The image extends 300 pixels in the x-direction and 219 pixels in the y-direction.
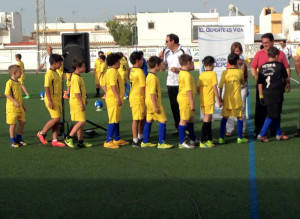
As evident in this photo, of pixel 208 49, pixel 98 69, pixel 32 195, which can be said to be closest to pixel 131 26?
pixel 98 69

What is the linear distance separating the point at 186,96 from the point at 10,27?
3363 inches

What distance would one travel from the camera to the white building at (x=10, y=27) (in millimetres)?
84125

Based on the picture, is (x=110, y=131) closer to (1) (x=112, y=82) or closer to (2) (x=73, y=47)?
(1) (x=112, y=82)

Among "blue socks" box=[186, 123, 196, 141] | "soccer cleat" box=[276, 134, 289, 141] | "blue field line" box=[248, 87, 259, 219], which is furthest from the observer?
"soccer cleat" box=[276, 134, 289, 141]

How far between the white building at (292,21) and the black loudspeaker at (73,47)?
69.0m

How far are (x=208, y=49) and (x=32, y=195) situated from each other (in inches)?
236

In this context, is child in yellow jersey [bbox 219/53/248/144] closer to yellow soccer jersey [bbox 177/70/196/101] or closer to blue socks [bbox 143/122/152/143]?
yellow soccer jersey [bbox 177/70/196/101]

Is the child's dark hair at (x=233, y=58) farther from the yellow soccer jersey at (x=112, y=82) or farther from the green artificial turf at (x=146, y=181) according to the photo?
the yellow soccer jersey at (x=112, y=82)

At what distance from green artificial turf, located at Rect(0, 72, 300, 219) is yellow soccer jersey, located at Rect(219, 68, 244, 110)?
740 mm

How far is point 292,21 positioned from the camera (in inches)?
3199

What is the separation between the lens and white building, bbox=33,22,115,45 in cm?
7731

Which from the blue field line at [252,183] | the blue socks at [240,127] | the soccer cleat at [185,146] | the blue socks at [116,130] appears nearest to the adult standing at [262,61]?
the blue field line at [252,183]

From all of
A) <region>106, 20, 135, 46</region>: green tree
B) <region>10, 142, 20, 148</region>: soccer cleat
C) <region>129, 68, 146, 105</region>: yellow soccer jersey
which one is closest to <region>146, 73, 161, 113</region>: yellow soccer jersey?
<region>129, 68, 146, 105</region>: yellow soccer jersey

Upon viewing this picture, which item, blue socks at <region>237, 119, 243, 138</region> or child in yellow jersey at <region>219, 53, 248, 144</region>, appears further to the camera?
blue socks at <region>237, 119, 243, 138</region>
